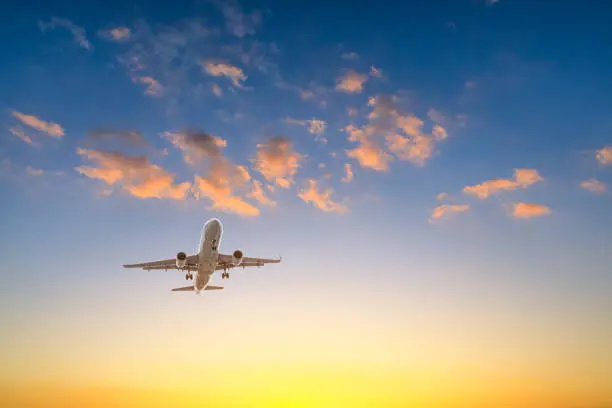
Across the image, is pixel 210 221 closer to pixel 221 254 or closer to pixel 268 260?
pixel 221 254

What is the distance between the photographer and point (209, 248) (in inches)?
3642

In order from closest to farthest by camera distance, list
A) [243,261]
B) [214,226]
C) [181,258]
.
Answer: [214,226] < [181,258] < [243,261]

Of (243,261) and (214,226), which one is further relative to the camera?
(243,261)

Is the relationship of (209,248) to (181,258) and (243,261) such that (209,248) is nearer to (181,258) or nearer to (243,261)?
(181,258)

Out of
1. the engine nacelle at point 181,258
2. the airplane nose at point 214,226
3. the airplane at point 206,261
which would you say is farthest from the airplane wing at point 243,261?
the airplane nose at point 214,226

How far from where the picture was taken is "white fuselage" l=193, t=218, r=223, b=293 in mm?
89562

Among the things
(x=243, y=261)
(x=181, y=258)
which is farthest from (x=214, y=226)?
(x=243, y=261)

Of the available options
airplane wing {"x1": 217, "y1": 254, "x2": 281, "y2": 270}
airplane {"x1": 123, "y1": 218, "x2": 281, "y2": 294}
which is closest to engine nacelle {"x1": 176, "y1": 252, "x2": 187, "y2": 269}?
airplane {"x1": 123, "y1": 218, "x2": 281, "y2": 294}

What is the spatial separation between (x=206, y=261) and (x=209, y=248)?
5.12 metres

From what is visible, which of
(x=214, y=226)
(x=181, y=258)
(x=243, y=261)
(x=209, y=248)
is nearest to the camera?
(x=214, y=226)

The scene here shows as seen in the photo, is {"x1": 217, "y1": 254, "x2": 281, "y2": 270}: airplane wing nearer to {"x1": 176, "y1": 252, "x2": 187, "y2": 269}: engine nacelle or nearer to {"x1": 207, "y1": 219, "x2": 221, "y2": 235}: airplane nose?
{"x1": 176, "y1": 252, "x2": 187, "y2": 269}: engine nacelle

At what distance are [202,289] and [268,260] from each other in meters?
14.4

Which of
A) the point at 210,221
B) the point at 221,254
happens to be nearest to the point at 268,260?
the point at 221,254

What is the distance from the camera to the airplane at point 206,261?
90.6 m
